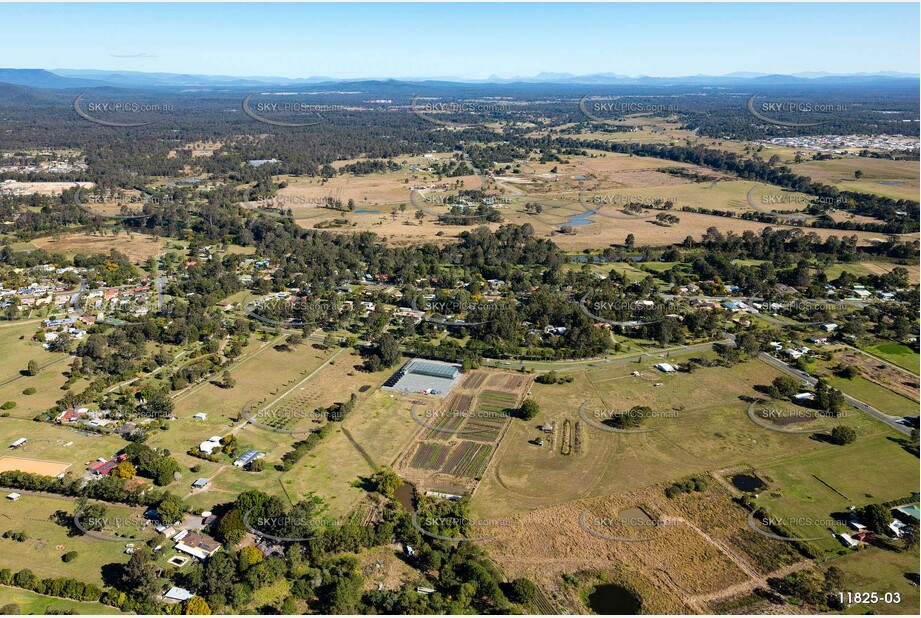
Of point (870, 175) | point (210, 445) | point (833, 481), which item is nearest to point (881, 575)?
point (833, 481)

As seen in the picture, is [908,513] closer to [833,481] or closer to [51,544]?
[833,481]

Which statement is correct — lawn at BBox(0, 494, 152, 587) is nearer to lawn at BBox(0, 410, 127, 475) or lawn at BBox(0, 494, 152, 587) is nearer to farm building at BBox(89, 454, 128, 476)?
farm building at BBox(89, 454, 128, 476)

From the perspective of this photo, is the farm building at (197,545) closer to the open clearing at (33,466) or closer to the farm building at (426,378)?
the open clearing at (33,466)

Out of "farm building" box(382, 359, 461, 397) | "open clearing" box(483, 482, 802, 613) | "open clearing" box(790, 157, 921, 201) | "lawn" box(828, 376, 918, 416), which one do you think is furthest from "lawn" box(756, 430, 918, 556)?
"open clearing" box(790, 157, 921, 201)

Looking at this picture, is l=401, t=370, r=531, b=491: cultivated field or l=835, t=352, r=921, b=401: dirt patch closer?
l=401, t=370, r=531, b=491: cultivated field

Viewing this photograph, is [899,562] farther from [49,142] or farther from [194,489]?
[49,142]

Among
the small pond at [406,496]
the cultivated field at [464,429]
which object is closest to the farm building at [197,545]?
the small pond at [406,496]

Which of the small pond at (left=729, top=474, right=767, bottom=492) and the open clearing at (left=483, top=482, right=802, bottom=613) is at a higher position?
the small pond at (left=729, top=474, right=767, bottom=492)
